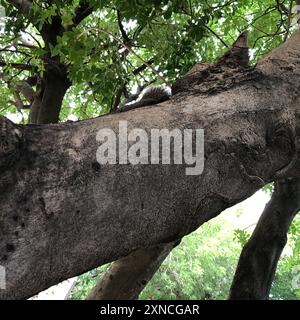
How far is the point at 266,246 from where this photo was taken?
10.4ft

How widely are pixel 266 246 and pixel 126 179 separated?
2245 millimetres

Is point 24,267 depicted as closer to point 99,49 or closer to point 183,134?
point 183,134

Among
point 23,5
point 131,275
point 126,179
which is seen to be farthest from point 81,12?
point 126,179

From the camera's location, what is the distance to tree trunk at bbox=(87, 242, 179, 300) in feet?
9.57

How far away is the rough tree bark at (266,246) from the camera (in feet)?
9.94

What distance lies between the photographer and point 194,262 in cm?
1355

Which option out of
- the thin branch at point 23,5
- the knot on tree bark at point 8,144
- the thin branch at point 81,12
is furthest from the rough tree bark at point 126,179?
the thin branch at point 81,12

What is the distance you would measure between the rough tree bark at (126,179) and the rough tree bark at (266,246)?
1.65 m

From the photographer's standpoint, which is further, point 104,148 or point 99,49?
point 99,49

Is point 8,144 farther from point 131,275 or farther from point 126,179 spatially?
point 131,275

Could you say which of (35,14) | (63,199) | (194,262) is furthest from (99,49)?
(194,262)

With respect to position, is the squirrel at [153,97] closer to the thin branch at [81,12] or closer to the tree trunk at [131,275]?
the tree trunk at [131,275]

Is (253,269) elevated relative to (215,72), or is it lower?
lower
